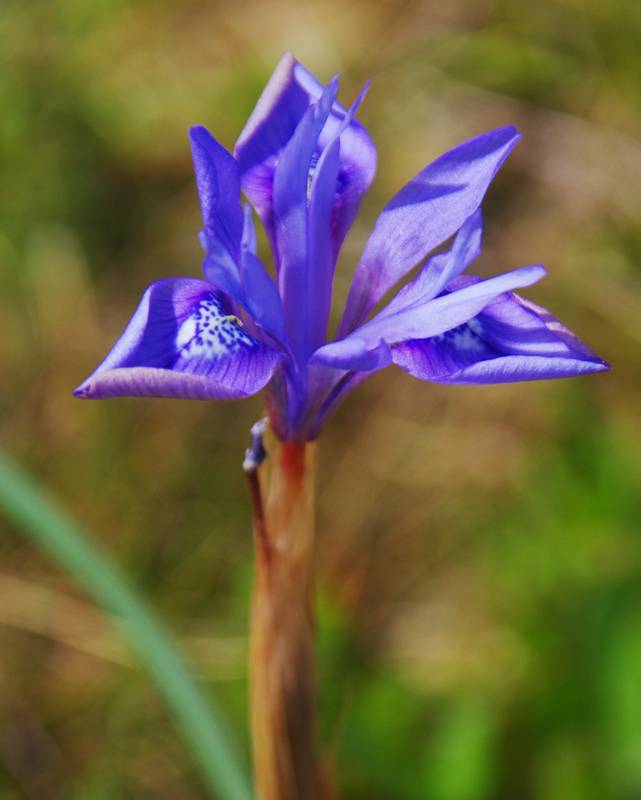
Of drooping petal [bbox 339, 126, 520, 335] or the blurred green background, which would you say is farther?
the blurred green background

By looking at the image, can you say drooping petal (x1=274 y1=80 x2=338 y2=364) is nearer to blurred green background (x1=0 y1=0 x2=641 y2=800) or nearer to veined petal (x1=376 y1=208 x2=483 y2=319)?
veined petal (x1=376 y1=208 x2=483 y2=319)

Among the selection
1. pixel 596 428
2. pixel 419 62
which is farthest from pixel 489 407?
pixel 419 62

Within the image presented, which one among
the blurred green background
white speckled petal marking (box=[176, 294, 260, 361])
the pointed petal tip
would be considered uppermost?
Answer: the pointed petal tip

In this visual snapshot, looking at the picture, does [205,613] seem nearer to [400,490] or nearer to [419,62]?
[400,490]

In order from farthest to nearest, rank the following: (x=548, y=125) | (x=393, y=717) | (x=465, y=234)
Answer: (x=548, y=125)
(x=393, y=717)
(x=465, y=234)

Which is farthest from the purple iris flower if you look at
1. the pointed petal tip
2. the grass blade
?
the grass blade

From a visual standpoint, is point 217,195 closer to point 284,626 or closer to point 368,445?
point 284,626
